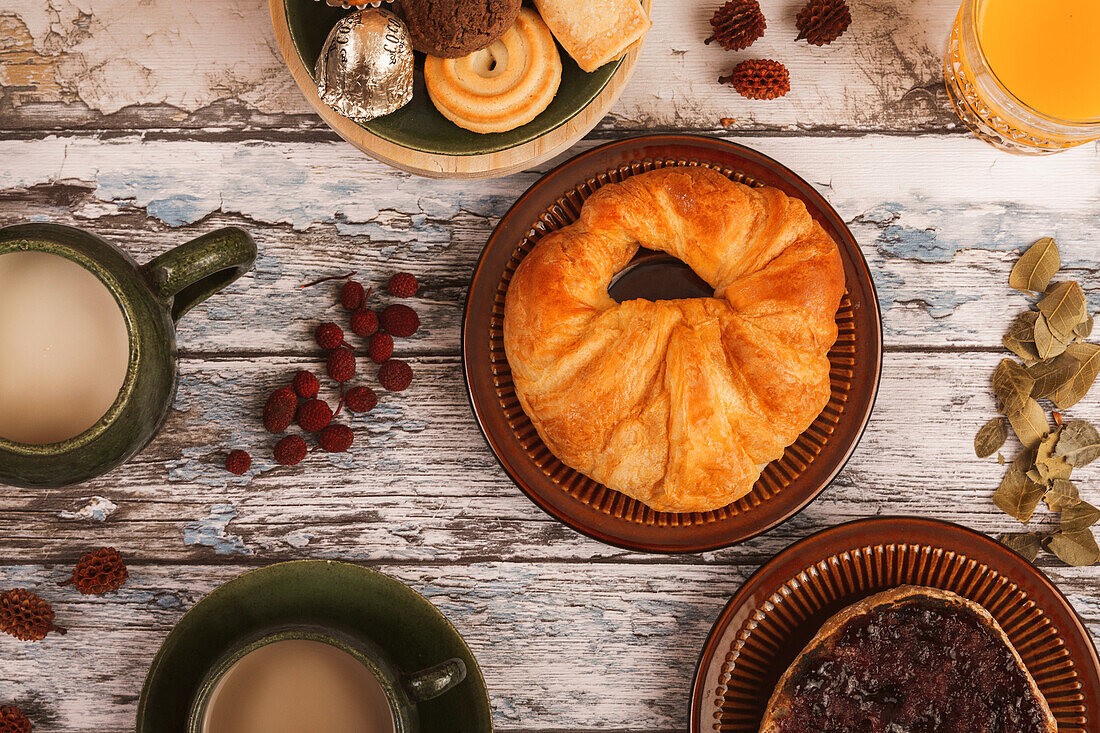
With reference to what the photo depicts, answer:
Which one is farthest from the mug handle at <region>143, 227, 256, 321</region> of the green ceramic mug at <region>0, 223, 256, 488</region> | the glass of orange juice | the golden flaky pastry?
the glass of orange juice

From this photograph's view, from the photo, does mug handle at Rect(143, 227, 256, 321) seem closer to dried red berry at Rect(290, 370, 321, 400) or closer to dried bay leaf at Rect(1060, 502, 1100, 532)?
dried red berry at Rect(290, 370, 321, 400)

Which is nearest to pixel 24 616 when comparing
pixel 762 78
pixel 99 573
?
pixel 99 573

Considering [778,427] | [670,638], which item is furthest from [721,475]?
[670,638]

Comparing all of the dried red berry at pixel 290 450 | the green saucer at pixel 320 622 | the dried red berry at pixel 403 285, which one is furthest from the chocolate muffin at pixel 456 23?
the green saucer at pixel 320 622

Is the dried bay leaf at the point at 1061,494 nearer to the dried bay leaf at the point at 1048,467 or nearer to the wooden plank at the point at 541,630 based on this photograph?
the dried bay leaf at the point at 1048,467

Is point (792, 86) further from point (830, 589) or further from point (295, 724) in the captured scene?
point (295, 724)

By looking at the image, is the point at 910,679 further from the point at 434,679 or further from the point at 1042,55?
the point at 1042,55
